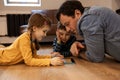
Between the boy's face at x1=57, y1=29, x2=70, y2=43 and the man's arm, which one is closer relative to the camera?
the man's arm

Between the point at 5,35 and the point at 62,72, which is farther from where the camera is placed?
the point at 5,35

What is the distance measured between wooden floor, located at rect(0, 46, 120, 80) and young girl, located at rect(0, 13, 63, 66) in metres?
0.07

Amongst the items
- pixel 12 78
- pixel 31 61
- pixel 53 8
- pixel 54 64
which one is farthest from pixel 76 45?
pixel 53 8

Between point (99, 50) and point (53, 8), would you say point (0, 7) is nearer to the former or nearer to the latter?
point (53, 8)

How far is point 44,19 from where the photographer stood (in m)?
2.13

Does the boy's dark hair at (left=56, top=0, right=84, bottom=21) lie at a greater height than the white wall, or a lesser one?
greater

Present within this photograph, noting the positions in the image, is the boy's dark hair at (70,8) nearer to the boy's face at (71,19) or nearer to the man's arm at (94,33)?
the boy's face at (71,19)

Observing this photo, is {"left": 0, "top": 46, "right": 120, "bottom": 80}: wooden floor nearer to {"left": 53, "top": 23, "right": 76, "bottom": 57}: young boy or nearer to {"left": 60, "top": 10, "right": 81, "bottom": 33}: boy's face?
{"left": 60, "top": 10, "right": 81, "bottom": 33}: boy's face

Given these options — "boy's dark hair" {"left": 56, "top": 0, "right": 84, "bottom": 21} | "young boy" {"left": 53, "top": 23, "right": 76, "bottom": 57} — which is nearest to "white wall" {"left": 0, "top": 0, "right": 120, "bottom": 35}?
"young boy" {"left": 53, "top": 23, "right": 76, "bottom": 57}

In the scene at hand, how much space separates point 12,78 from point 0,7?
3595 millimetres

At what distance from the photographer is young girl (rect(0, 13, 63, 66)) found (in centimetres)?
208

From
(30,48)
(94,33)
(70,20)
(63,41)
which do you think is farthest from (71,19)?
(63,41)

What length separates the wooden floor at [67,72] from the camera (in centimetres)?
171

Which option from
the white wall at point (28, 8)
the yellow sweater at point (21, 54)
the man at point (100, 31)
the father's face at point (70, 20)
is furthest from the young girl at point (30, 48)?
the white wall at point (28, 8)
